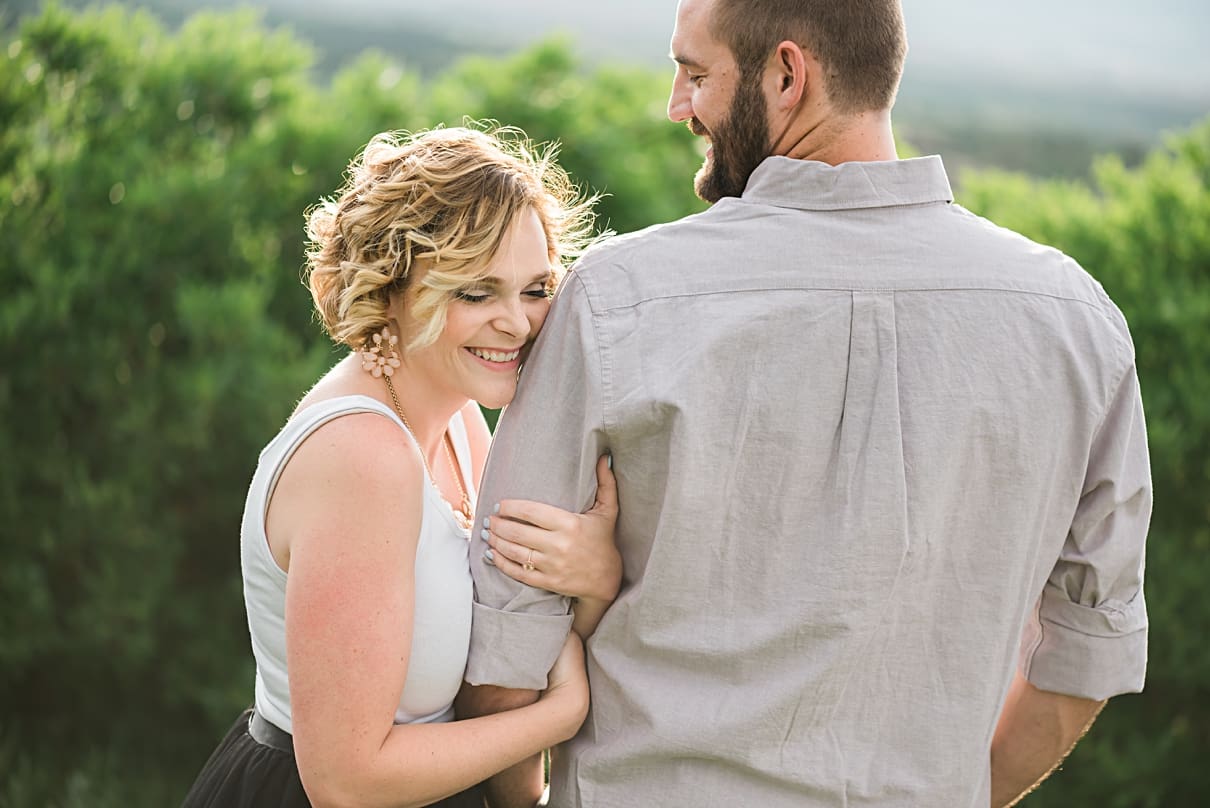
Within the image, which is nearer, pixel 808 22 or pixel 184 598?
pixel 808 22

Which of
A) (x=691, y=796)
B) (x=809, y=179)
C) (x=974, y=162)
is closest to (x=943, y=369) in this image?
(x=809, y=179)

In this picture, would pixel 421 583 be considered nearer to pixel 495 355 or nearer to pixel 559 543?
pixel 559 543

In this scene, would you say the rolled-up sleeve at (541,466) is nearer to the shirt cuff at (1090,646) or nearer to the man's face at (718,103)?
the man's face at (718,103)

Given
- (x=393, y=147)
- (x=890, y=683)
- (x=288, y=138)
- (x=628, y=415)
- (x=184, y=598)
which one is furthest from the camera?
(x=288, y=138)

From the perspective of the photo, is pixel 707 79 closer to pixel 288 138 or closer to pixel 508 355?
pixel 508 355

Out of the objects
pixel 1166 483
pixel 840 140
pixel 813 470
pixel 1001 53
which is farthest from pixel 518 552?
pixel 1001 53

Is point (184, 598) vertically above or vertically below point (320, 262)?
below

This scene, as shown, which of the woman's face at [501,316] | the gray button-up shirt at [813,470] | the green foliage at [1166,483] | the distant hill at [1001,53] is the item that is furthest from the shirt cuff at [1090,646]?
the distant hill at [1001,53]

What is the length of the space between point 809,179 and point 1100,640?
84 centimetres

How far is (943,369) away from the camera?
1.71 meters

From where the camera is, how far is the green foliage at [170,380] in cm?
366

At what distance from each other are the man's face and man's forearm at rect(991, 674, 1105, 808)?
94 centimetres

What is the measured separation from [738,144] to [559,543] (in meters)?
0.64

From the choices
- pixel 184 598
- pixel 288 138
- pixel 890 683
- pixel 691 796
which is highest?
pixel 288 138
